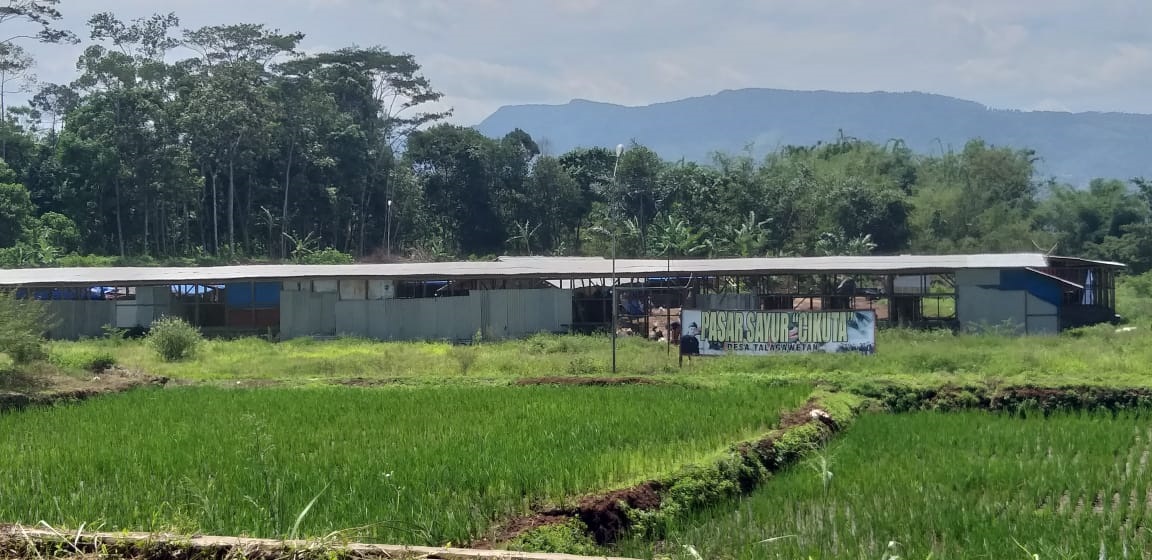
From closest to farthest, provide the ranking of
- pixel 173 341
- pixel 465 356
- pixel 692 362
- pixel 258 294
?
1. pixel 692 362
2. pixel 465 356
3. pixel 173 341
4. pixel 258 294

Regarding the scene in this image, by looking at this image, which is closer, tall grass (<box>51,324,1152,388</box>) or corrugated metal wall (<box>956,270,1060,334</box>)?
tall grass (<box>51,324,1152,388</box>)

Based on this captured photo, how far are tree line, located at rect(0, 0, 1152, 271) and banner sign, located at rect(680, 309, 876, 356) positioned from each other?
29.3 metres

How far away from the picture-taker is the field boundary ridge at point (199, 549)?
21.9ft

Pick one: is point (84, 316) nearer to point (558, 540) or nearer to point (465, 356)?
point (465, 356)

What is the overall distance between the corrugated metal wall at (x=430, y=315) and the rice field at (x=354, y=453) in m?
13.1

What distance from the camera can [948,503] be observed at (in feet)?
31.8

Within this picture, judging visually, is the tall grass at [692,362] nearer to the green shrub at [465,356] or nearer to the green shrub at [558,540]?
the green shrub at [465,356]

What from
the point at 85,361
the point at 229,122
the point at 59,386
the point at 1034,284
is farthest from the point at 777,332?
the point at 229,122

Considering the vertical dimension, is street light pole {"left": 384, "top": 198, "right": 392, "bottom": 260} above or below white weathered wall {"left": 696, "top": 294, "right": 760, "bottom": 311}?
above

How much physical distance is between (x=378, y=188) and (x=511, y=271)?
35.3 meters

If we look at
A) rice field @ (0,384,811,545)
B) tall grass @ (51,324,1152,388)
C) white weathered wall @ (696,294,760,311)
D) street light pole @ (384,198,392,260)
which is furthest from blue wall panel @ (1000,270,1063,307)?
street light pole @ (384,198,392,260)

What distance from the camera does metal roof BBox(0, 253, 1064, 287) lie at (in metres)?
30.5

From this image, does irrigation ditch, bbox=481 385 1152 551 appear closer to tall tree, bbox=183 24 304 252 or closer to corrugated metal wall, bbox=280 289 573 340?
corrugated metal wall, bbox=280 289 573 340

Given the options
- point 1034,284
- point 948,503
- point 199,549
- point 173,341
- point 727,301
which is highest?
point 1034,284
